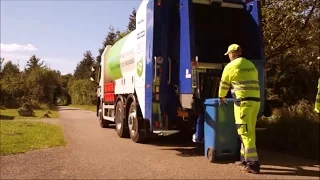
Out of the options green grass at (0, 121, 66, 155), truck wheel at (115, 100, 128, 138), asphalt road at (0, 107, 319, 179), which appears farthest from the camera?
truck wheel at (115, 100, 128, 138)

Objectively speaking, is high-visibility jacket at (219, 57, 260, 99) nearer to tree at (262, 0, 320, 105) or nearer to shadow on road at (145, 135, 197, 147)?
shadow on road at (145, 135, 197, 147)

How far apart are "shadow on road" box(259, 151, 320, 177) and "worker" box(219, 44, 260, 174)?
17.6 inches

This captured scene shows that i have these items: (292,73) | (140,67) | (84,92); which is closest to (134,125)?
(140,67)

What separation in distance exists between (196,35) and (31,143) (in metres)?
5.01

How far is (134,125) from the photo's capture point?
9.62 metres

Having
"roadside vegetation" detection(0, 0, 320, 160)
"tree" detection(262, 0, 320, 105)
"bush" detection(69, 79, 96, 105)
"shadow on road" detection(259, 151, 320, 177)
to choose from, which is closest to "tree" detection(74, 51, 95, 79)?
"bush" detection(69, 79, 96, 105)

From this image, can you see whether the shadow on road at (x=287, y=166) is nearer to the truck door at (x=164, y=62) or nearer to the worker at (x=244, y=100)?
the worker at (x=244, y=100)

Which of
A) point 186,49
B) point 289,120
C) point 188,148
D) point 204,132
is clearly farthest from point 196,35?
point 289,120

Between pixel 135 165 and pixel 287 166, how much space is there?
8.93 feet

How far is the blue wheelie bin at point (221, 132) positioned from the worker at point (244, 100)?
357 mm

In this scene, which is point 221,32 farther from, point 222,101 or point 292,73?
point 292,73

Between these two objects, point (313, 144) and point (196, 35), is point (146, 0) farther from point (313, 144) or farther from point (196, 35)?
point (313, 144)

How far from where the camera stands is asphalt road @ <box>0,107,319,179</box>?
19.6 ft

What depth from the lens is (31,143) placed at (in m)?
9.44
